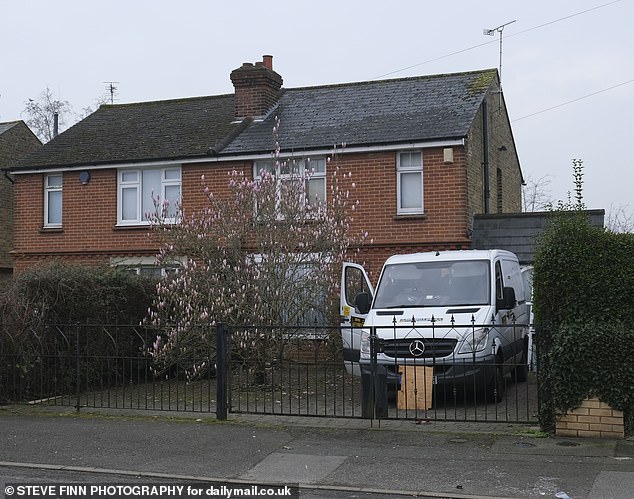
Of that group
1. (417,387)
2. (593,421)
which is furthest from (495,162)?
(593,421)

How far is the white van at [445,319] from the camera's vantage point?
37.1 feet

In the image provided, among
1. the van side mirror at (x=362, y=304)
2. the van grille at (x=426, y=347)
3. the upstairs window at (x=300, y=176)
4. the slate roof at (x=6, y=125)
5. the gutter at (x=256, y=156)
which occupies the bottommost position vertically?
Answer: the van grille at (x=426, y=347)

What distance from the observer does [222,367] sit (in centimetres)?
1109

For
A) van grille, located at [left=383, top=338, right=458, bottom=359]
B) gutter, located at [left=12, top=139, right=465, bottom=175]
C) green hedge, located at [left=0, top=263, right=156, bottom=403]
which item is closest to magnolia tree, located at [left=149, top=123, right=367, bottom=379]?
green hedge, located at [left=0, top=263, right=156, bottom=403]

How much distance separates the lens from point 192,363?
14344 millimetres

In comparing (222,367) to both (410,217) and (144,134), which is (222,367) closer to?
A: (410,217)

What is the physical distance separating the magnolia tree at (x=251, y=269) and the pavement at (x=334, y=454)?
2298 mm

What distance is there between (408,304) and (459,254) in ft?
4.47

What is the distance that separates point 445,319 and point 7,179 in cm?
2122

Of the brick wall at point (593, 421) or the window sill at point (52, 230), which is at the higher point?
the window sill at point (52, 230)

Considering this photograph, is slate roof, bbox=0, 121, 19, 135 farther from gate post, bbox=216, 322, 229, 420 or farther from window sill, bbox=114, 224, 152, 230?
gate post, bbox=216, 322, 229, 420

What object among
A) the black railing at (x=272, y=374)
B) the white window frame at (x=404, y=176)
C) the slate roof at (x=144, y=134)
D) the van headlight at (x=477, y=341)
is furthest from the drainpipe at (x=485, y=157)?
the van headlight at (x=477, y=341)

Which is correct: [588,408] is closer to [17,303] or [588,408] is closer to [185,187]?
[17,303]

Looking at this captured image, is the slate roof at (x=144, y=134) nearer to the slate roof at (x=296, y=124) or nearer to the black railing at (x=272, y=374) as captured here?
the slate roof at (x=296, y=124)
